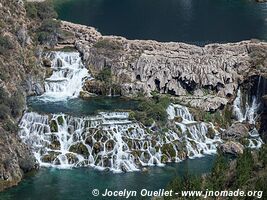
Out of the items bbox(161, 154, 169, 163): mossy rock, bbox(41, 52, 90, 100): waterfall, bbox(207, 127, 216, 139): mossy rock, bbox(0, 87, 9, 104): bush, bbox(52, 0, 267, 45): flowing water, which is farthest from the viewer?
bbox(52, 0, 267, 45): flowing water

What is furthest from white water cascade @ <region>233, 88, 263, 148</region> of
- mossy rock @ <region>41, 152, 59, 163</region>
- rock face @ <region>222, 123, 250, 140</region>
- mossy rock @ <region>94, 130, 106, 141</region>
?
mossy rock @ <region>41, 152, 59, 163</region>

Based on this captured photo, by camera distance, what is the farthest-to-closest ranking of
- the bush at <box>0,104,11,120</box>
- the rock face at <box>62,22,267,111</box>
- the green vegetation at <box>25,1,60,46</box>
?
the green vegetation at <box>25,1,60,46</box> < the rock face at <box>62,22,267,111</box> < the bush at <box>0,104,11,120</box>

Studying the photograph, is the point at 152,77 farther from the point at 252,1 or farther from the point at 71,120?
the point at 252,1

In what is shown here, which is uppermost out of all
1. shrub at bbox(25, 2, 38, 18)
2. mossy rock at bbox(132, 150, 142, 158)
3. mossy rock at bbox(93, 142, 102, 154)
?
shrub at bbox(25, 2, 38, 18)

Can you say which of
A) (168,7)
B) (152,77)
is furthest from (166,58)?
(168,7)

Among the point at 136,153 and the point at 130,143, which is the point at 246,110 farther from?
the point at 136,153

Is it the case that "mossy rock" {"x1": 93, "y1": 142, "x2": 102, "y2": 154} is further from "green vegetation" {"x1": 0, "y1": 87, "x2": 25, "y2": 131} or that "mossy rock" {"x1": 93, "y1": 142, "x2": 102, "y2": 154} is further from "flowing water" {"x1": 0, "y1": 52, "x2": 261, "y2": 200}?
"green vegetation" {"x1": 0, "y1": 87, "x2": 25, "y2": 131}
